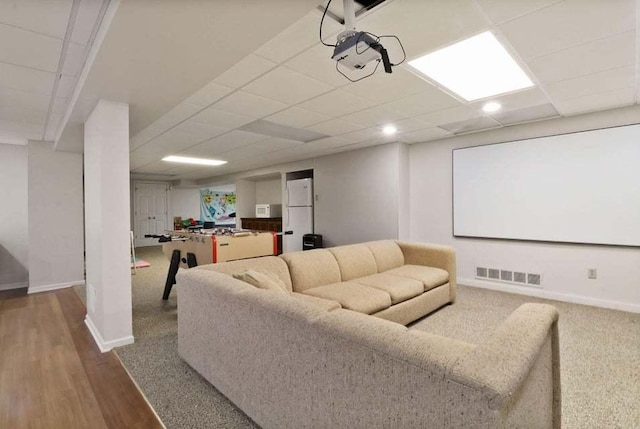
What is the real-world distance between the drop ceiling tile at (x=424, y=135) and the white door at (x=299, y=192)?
7.58 ft

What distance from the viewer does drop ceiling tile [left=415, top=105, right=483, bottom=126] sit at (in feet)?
11.5

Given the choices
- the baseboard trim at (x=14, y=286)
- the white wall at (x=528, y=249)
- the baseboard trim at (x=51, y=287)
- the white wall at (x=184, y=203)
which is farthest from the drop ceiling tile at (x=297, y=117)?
→ the white wall at (x=184, y=203)

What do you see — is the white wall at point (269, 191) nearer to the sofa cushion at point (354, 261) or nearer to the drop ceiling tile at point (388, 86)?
the sofa cushion at point (354, 261)

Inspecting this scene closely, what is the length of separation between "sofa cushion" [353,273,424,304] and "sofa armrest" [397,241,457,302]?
2.42 feet

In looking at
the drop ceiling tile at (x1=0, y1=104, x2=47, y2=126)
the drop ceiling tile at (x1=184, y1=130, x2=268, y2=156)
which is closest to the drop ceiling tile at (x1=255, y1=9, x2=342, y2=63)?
the drop ceiling tile at (x1=184, y1=130, x2=268, y2=156)

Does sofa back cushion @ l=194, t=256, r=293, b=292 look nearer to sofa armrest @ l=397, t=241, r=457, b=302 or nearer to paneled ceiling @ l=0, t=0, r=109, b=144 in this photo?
paneled ceiling @ l=0, t=0, r=109, b=144

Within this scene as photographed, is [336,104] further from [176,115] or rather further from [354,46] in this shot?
[176,115]

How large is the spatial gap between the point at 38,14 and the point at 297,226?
17.5 feet

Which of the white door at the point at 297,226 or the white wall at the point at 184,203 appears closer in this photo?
the white door at the point at 297,226

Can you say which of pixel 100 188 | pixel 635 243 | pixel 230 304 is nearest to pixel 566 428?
pixel 230 304

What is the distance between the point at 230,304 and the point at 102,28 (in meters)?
1.82

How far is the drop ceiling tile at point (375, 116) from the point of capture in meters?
3.46

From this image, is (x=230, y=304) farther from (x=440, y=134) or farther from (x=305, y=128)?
(x=440, y=134)

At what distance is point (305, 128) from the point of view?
163 inches
